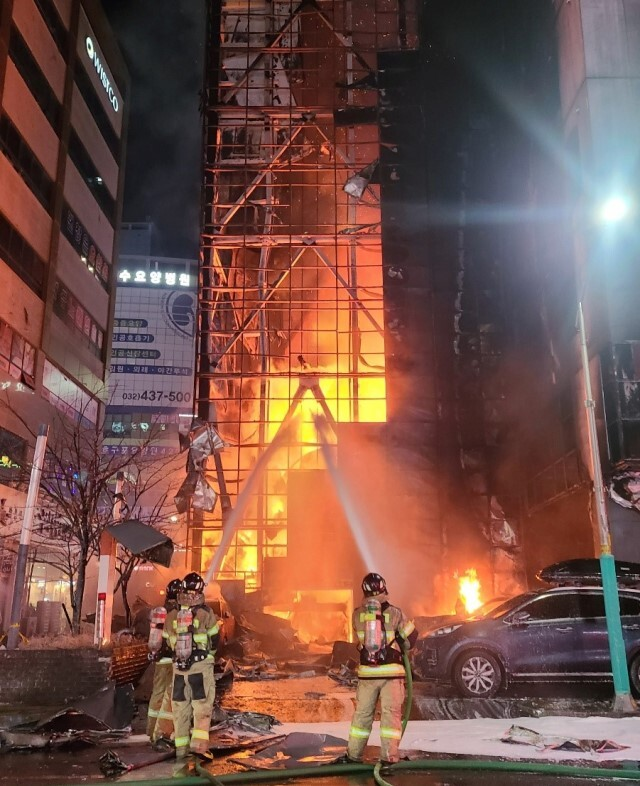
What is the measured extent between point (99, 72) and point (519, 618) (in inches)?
1629

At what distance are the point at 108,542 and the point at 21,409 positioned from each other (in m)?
18.8

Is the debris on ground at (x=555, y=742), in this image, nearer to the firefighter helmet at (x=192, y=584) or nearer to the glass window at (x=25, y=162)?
the firefighter helmet at (x=192, y=584)

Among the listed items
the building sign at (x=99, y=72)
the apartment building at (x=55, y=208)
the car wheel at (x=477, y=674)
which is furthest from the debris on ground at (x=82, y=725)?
the building sign at (x=99, y=72)

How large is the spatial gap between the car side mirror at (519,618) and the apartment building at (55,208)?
1926 cm

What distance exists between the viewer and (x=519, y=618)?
11.4 metres

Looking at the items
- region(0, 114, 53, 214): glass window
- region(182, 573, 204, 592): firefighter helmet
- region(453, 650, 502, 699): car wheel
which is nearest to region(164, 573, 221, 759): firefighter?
region(182, 573, 204, 592): firefighter helmet

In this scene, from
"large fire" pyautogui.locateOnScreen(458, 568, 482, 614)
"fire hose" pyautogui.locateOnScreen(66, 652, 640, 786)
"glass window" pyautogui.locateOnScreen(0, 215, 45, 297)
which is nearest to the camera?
"fire hose" pyautogui.locateOnScreen(66, 652, 640, 786)

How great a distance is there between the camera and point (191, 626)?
24.3 ft

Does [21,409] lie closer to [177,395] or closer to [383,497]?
[383,497]

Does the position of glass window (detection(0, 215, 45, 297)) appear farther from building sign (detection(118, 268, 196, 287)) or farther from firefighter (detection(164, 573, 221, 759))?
building sign (detection(118, 268, 196, 287))

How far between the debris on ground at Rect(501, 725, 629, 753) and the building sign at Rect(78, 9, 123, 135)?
4071 cm

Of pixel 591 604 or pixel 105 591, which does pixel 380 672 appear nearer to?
pixel 105 591

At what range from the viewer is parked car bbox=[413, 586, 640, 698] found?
1107 centimetres

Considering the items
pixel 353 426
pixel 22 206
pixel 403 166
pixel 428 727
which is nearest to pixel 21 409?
pixel 22 206
